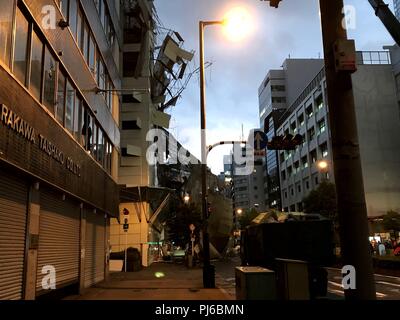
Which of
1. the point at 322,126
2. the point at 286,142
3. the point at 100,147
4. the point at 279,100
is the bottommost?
the point at 286,142

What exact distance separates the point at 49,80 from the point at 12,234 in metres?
4.94

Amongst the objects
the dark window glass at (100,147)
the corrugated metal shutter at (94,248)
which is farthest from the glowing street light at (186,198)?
the dark window glass at (100,147)

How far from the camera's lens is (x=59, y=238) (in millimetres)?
14891

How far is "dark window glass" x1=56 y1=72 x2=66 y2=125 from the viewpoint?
14547 mm

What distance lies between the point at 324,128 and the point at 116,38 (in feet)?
168

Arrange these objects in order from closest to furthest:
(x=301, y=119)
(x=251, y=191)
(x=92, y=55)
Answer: (x=92, y=55), (x=301, y=119), (x=251, y=191)

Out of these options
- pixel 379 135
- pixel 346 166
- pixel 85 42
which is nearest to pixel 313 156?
pixel 379 135

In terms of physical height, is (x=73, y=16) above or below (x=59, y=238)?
above

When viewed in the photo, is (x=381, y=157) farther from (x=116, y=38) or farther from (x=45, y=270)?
(x=45, y=270)

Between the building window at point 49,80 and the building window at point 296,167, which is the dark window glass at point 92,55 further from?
the building window at point 296,167

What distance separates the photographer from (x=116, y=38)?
29.8 meters

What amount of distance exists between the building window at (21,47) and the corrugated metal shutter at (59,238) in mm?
3574

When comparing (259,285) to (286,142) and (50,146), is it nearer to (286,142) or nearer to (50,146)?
(286,142)

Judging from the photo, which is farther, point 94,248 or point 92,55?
point 94,248
